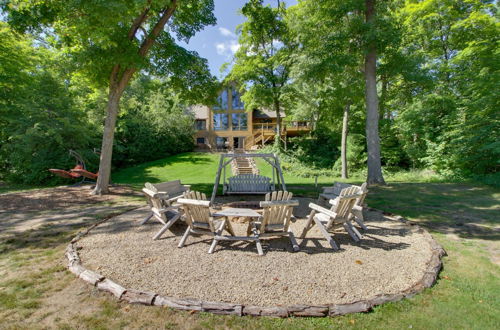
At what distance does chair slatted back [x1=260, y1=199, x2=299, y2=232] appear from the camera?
4.38 meters

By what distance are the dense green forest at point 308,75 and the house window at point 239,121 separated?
370 inches

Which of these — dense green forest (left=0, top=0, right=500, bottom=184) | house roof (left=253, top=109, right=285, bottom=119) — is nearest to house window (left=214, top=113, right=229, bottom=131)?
house roof (left=253, top=109, right=285, bottom=119)

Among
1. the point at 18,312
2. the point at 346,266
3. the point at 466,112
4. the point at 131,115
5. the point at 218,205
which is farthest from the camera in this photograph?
the point at 131,115

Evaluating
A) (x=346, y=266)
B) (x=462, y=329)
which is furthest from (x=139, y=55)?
(x=462, y=329)

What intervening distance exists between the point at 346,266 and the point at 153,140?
24.4 metres

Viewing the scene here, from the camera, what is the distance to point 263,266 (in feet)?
12.7

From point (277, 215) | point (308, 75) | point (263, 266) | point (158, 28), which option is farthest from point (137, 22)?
point (263, 266)

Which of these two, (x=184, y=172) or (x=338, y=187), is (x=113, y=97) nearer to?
(x=338, y=187)

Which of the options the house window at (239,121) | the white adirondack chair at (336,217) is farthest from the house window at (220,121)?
the white adirondack chair at (336,217)

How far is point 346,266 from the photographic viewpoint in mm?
3879

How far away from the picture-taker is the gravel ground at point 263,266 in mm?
3156

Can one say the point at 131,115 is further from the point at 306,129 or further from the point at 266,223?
the point at 266,223

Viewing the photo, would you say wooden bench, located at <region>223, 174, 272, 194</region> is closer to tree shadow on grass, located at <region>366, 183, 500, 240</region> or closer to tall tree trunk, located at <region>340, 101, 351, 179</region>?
tree shadow on grass, located at <region>366, 183, 500, 240</region>

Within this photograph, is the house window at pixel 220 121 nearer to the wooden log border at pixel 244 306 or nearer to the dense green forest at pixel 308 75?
the dense green forest at pixel 308 75
